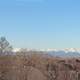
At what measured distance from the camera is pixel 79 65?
34.9 metres

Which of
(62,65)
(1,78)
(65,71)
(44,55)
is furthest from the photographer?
(44,55)

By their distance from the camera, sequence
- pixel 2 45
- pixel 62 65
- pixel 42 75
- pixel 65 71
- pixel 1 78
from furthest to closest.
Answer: pixel 2 45 → pixel 62 65 → pixel 65 71 → pixel 42 75 → pixel 1 78

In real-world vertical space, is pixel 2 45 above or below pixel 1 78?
above

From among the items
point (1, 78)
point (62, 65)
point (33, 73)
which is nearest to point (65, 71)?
point (62, 65)

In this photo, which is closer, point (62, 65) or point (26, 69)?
point (26, 69)

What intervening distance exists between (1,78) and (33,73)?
9.52 ft

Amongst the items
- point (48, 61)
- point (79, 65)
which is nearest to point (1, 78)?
point (48, 61)

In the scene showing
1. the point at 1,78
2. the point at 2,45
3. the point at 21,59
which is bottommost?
the point at 1,78

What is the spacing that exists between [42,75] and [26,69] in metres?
1.58

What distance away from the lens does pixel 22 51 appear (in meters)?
33.6

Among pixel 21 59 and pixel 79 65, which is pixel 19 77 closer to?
pixel 21 59

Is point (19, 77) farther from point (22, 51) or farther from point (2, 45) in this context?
point (2, 45)

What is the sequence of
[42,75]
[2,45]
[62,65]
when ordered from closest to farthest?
[42,75]
[62,65]
[2,45]

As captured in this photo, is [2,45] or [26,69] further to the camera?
[2,45]
